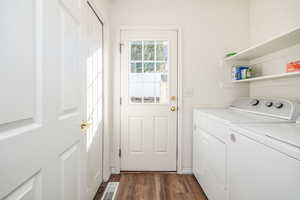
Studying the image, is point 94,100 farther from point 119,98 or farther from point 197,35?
point 197,35

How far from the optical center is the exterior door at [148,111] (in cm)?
222

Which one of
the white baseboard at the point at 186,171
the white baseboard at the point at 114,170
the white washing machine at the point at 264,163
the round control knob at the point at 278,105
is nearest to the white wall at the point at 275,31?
the round control knob at the point at 278,105

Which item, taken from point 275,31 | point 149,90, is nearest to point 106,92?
point 149,90

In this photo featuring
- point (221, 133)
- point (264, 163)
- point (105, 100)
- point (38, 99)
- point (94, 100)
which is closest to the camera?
point (38, 99)

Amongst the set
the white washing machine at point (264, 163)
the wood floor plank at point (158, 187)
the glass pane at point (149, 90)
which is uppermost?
the glass pane at point (149, 90)

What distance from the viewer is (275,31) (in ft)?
5.79

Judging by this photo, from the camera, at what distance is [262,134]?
3.04 feet

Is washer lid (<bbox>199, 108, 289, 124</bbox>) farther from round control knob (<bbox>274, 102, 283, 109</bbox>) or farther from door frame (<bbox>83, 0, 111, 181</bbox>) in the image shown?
door frame (<bbox>83, 0, 111, 181</bbox>)

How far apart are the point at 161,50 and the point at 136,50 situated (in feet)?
1.17

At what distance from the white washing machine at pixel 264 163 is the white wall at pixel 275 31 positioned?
635 millimetres

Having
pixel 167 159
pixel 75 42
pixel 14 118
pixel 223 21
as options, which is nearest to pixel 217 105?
pixel 167 159

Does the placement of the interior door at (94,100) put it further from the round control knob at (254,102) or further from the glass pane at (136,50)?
the round control knob at (254,102)

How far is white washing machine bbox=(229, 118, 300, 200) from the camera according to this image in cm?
74

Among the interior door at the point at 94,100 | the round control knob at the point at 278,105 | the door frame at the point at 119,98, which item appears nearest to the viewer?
the round control knob at the point at 278,105
